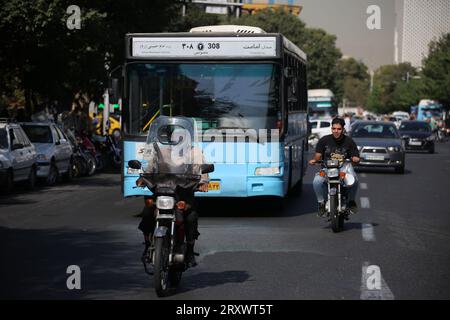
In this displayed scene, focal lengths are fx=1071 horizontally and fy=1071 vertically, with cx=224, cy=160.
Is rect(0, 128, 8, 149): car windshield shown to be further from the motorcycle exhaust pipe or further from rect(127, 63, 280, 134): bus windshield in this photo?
the motorcycle exhaust pipe

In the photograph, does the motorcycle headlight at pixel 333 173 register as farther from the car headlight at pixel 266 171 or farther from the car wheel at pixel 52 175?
the car wheel at pixel 52 175

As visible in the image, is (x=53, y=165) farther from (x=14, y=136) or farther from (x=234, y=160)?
(x=234, y=160)

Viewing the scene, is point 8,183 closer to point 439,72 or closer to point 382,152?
point 382,152

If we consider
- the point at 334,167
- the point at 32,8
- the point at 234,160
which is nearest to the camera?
the point at 334,167

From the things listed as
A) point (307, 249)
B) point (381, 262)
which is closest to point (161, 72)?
point (307, 249)

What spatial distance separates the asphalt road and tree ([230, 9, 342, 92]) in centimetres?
8324

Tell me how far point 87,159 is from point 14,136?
721 cm

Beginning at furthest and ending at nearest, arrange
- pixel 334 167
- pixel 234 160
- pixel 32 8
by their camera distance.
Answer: pixel 32 8
pixel 234 160
pixel 334 167

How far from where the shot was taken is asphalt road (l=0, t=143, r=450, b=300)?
9.34 metres

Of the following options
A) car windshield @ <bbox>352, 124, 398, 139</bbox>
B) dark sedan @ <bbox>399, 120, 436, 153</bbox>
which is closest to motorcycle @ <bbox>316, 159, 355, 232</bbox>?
car windshield @ <bbox>352, 124, 398, 139</bbox>

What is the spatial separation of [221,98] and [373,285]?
792 centimetres

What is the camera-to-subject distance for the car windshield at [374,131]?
3250cm

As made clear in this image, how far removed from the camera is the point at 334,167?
15.1 metres

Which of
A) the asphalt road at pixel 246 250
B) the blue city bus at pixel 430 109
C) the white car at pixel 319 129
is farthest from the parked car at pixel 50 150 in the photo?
the blue city bus at pixel 430 109
